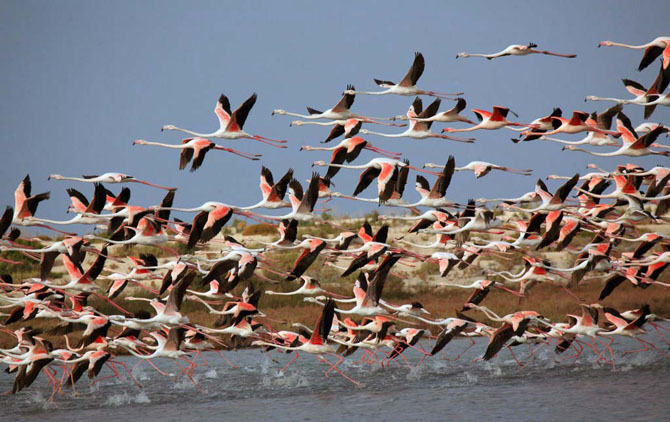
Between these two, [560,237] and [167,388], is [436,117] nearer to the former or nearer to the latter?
[560,237]

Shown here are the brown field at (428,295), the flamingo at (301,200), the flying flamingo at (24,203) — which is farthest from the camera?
the brown field at (428,295)

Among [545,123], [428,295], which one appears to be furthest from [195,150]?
[428,295]

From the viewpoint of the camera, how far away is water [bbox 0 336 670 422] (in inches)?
640

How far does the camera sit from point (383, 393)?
1809cm

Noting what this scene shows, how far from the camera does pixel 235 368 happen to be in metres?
21.4

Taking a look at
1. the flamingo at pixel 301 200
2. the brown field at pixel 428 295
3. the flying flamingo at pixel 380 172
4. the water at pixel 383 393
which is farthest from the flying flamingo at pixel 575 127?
the brown field at pixel 428 295

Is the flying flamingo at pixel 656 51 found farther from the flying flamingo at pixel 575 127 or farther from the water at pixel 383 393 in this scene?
the water at pixel 383 393

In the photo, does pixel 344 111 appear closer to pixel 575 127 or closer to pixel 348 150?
pixel 348 150

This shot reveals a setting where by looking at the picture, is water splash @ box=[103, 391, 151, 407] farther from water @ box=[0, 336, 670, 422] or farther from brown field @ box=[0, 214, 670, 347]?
brown field @ box=[0, 214, 670, 347]

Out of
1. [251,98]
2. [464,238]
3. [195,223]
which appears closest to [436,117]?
[464,238]

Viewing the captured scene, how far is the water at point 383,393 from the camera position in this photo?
16.3 meters

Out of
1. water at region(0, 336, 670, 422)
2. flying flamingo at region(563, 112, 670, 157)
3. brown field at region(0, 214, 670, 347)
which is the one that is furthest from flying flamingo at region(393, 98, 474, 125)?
brown field at region(0, 214, 670, 347)

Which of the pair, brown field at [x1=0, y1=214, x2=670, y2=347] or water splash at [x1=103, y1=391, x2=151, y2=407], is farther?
brown field at [x1=0, y1=214, x2=670, y2=347]

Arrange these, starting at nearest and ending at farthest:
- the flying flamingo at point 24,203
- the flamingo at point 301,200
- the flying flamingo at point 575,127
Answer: the flamingo at point 301,200 < the flying flamingo at point 24,203 < the flying flamingo at point 575,127
